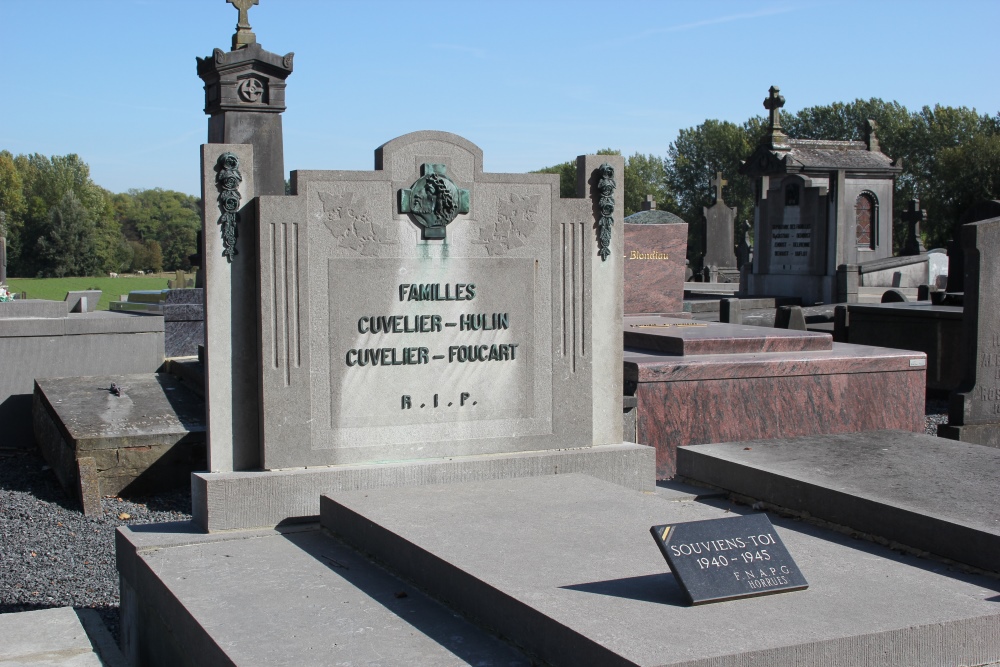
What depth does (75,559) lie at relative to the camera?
628 centimetres

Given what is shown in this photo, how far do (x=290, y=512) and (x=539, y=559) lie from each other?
167cm

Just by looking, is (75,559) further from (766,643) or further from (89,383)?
(766,643)

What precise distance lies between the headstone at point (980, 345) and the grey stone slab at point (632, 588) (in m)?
5.12

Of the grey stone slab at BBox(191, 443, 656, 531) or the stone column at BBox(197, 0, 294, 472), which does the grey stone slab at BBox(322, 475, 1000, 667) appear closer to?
the grey stone slab at BBox(191, 443, 656, 531)

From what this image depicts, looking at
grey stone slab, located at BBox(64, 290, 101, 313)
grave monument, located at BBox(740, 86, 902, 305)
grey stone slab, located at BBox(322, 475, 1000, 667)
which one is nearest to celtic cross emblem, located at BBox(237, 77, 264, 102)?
grey stone slab, located at BBox(64, 290, 101, 313)

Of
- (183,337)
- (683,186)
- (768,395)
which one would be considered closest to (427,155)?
(768,395)

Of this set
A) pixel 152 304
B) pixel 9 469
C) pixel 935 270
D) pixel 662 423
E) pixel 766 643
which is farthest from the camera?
pixel 935 270

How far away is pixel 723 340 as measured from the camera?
809 centimetres

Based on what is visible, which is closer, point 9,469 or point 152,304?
point 9,469

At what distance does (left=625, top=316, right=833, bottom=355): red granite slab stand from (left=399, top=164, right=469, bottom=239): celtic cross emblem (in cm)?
330

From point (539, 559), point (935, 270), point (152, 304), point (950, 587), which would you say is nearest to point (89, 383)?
point (152, 304)

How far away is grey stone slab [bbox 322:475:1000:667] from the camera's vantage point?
9.56 ft

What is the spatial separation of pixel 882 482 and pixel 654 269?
838 centimetres

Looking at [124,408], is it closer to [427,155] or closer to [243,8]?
[427,155]
